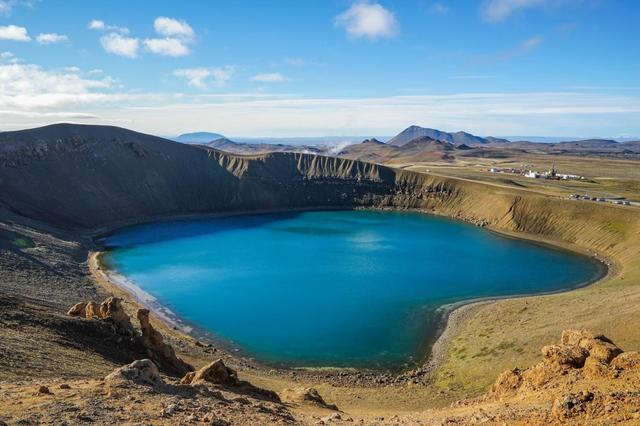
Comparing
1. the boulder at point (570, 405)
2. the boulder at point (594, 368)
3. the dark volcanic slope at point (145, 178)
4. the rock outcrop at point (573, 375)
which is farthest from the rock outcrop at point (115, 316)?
the dark volcanic slope at point (145, 178)

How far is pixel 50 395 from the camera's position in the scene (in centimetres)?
1414

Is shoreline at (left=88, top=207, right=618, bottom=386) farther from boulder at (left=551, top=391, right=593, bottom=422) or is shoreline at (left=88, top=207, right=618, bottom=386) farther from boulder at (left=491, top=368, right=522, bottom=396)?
boulder at (left=551, top=391, right=593, bottom=422)

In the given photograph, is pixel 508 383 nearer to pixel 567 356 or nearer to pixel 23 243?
pixel 567 356

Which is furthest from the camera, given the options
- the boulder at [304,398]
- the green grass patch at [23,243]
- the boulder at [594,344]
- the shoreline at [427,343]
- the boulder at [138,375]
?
the green grass patch at [23,243]

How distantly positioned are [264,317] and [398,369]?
592 inches

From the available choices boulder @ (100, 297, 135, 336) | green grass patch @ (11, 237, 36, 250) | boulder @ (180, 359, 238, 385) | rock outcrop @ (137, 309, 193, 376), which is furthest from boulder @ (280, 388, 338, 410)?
green grass patch @ (11, 237, 36, 250)

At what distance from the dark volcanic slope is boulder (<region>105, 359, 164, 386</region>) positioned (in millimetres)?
68798

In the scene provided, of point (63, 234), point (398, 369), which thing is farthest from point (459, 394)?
point (63, 234)

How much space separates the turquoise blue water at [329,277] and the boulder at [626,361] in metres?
21.2

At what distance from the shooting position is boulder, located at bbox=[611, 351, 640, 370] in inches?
605

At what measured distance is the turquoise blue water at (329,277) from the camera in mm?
40062

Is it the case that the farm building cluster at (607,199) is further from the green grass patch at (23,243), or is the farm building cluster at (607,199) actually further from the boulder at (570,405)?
the green grass patch at (23,243)

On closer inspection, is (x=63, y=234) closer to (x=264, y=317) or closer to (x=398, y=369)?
(x=264, y=317)

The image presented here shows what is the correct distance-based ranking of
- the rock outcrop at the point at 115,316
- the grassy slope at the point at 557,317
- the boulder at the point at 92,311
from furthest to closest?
1. the grassy slope at the point at 557,317
2. the boulder at the point at 92,311
3. the rock outcrop at the point at 115,316
